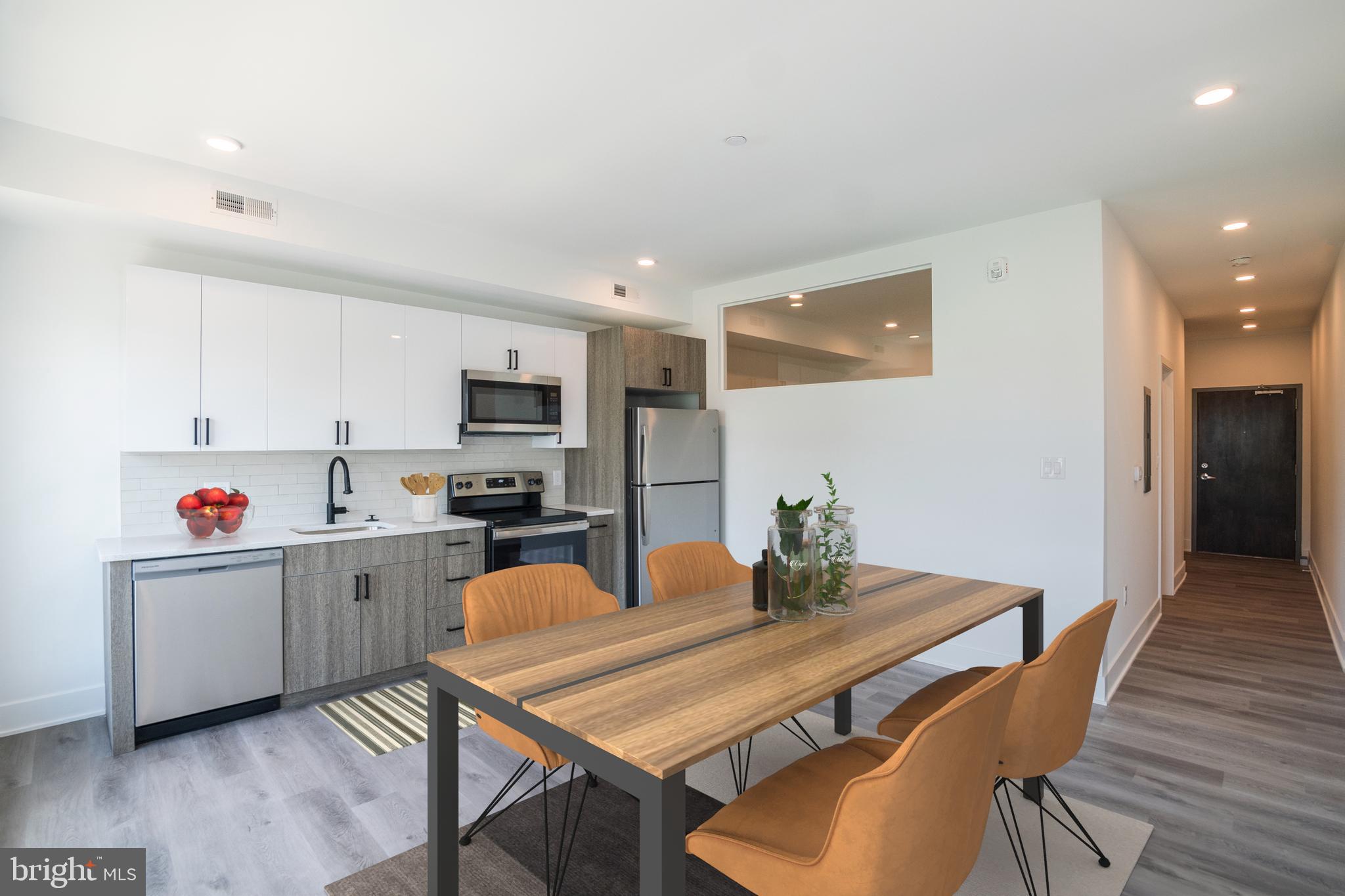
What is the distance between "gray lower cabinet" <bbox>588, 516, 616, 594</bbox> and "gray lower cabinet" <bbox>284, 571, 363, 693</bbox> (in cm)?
154

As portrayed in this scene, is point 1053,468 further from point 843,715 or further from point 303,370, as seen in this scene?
point 303,370

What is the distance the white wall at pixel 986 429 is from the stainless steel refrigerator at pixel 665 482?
2.16ft

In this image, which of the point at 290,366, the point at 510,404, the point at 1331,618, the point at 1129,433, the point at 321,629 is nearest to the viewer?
the point at 321,629

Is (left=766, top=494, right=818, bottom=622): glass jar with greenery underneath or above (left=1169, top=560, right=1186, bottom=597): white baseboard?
above

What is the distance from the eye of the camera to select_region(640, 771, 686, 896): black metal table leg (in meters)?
1.12

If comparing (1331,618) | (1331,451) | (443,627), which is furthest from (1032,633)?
(1331,451)

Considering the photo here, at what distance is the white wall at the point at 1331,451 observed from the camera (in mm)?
4141

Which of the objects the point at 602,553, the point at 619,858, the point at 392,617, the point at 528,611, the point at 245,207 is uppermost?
the point at 245,207

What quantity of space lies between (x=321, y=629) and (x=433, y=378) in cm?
156

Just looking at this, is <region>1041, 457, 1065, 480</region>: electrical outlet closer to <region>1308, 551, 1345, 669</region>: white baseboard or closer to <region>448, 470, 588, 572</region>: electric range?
<region>1308, 551, 1345, 669</region>: white baseboard

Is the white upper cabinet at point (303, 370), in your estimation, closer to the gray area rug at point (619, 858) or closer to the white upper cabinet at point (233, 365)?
the white upper cabinet at point (233, 365)

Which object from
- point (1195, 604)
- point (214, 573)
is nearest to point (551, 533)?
point (214, 573)

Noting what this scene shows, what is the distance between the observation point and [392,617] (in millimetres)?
3664

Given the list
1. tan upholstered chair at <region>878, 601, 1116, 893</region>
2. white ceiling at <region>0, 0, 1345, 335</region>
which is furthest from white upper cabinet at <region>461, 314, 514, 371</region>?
tan upholstered chair at <region>878, 601, 1116, 893</region>
